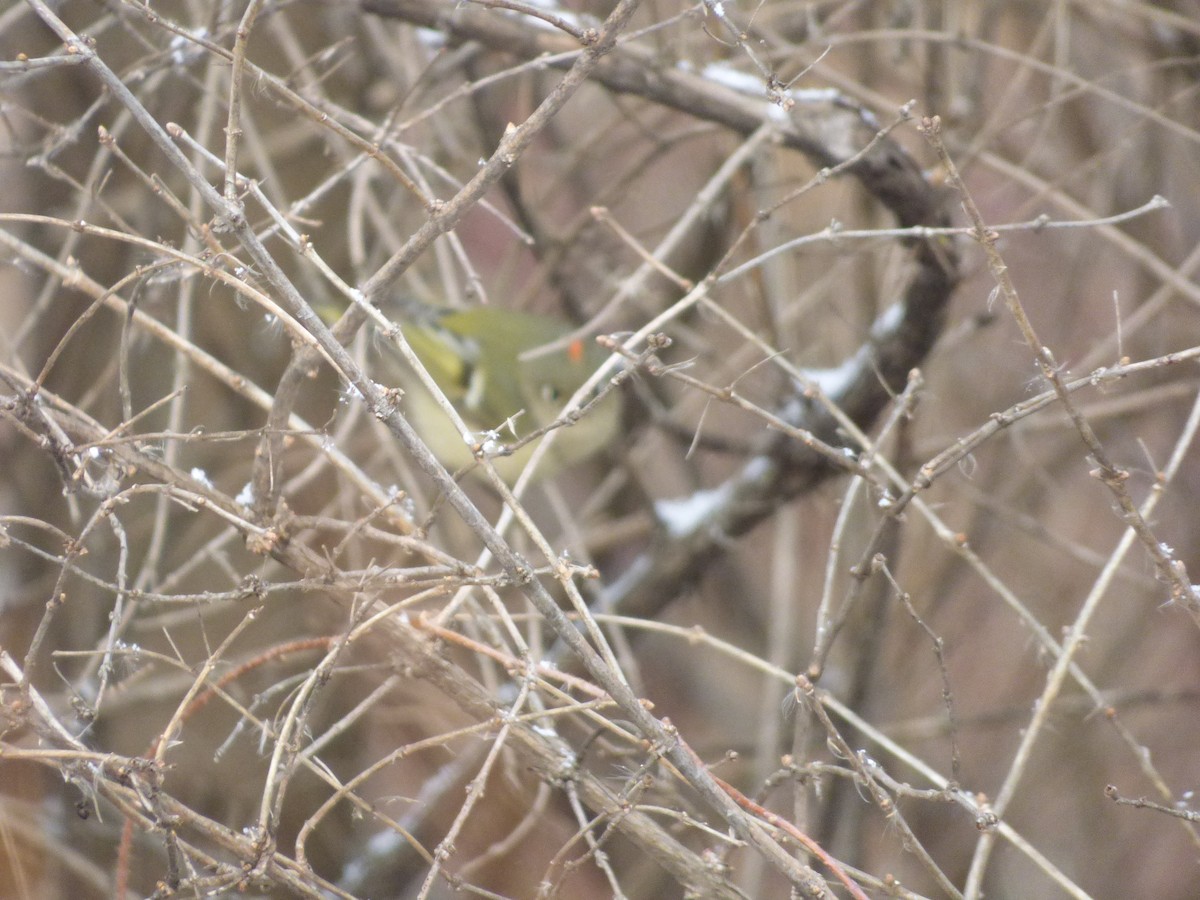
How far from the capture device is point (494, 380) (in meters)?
3.00

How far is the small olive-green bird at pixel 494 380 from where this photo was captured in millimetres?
2975

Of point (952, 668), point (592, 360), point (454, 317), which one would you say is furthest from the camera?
point (952, 668)

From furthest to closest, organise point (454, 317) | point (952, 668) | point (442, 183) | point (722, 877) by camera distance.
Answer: point (952, 668) → point (454, 317) → point (442, 183) → point (722, 877)

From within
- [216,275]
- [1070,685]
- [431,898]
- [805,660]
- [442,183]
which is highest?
[442,183]

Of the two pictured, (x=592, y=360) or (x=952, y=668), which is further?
(x=952, y=668)

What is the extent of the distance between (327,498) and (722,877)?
2223 mm

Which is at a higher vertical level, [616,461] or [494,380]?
[494,380]

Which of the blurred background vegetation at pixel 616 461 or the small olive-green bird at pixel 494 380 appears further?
the small olive-green bird at pixel 494 380

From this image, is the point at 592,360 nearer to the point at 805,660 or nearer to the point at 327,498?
the point at 327,498

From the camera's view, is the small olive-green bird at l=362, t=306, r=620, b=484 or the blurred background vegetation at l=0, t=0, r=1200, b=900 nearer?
the blurred background vegetation at l=0, t=0, r=1200, b=900

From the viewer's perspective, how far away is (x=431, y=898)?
3441mm

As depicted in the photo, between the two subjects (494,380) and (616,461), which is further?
(616,461)

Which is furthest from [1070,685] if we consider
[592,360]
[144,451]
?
[144,451]

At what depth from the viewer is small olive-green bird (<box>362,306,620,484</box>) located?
2.97 metres
